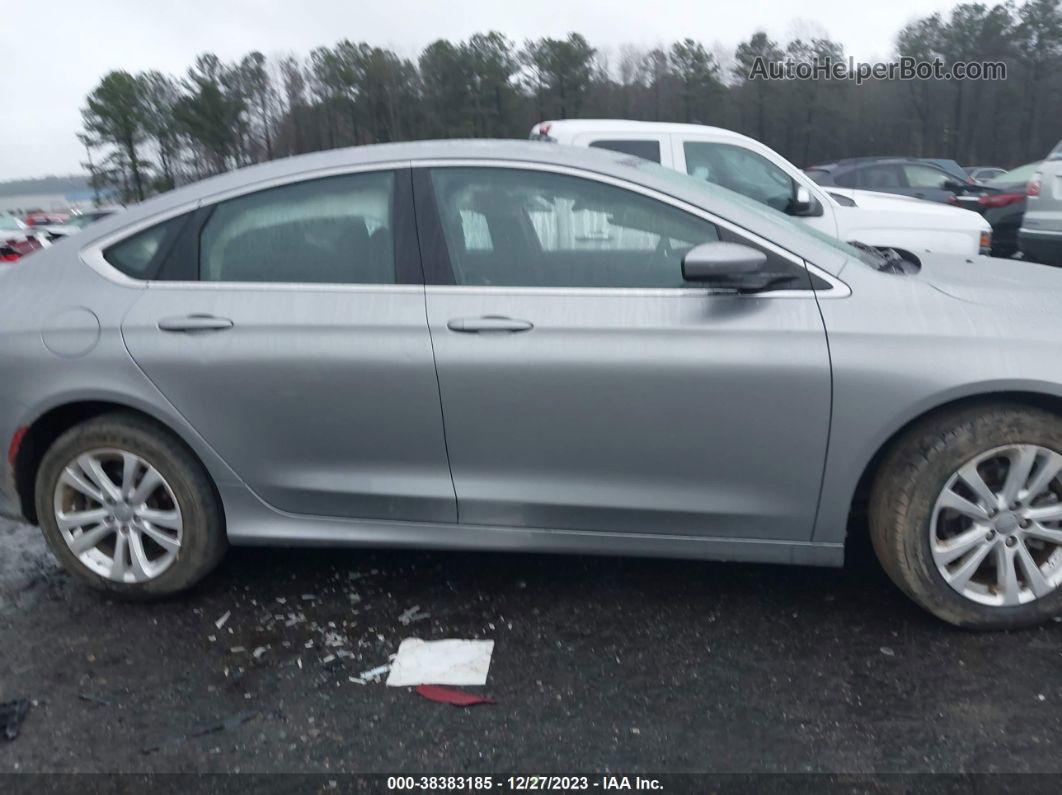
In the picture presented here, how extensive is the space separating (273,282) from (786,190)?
5212mm

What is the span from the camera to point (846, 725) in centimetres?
263

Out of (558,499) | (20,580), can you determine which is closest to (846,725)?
(558,499)

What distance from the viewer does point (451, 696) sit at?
2.89 metres

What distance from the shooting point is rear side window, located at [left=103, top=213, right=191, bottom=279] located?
3.42 m

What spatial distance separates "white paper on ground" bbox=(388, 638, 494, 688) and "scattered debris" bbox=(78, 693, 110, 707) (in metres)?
0.90

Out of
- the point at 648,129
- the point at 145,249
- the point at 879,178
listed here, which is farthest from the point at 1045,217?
the point at 145,249

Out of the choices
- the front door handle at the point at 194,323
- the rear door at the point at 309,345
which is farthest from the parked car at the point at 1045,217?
the front door handle at the point at 194,323

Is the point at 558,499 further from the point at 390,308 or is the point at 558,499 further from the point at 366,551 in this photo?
the point at 366,551

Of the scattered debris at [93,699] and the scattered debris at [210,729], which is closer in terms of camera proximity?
the scattered debris at [210,729]

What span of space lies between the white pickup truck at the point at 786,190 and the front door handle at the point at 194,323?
188 inches

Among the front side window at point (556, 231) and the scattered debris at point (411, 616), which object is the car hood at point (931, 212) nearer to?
the front side window at point (556, 231)

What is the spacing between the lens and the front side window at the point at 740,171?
24.5 ft

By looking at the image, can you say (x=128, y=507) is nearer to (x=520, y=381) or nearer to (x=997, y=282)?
(x=520, y=381)

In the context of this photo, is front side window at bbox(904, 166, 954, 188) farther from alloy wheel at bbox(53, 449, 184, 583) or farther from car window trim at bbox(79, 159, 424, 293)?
alloy wheel at bbox(53, 449, 184, 583)
